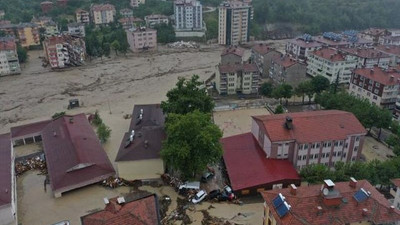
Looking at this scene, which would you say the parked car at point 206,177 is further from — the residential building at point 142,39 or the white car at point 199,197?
the residential building at point 142,39

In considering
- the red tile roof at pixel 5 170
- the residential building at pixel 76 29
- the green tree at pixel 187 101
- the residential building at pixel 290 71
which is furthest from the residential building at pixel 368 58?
the residential building at pixel 76 29

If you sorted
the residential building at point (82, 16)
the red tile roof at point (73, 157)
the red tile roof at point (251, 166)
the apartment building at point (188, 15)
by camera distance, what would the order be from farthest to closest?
the residential building at point (82, 16), the apartment building at point (188, 15), the red tile roof at point (73, 157), the red tile roof at point (251, 166)

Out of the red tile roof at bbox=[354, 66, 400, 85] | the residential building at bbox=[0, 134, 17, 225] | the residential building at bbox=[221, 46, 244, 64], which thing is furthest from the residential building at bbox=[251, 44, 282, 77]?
the residential building at bbox=[0, 134, 17, 225]

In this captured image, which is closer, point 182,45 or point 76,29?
point 182,45

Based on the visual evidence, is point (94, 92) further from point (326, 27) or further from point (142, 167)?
point (326, 27)

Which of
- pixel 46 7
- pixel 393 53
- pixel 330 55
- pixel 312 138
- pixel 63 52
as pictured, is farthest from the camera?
pixel 46 7

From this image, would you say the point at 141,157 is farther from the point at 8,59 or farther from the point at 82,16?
the point at 82,16

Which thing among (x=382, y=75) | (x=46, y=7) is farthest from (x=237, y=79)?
(x=46, y=7)
